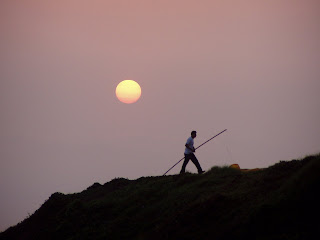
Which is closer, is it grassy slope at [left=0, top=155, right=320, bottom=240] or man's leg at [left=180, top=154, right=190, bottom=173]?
grassy slope at [left=0, top=155, right=320, bottom=240]

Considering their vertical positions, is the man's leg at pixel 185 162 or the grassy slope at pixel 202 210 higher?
the man's leg at pixel 185 162

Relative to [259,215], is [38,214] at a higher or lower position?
higher

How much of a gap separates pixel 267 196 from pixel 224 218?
71.6 inches

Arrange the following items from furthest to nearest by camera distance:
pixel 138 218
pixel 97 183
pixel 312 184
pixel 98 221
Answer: pixel 97 183, pixel 98 221, pixel 138 218, pixel 312 184

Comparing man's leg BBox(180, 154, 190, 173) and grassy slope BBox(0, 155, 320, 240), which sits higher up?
man's leg BBox(180, 154, 190, 173)

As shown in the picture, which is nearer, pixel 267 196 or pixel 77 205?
pixel 267 196

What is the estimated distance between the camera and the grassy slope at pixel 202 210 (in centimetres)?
1149

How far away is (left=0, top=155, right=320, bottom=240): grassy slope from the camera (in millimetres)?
11492

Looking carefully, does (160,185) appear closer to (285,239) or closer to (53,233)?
(53,233)

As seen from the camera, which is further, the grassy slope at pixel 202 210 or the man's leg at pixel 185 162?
the man's leg at pixel 185 162


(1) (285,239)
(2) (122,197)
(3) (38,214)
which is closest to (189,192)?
(2) (122,197)

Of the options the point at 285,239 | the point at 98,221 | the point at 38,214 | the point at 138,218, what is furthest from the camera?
the point at 38,214

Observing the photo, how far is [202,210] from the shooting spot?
14266 mm

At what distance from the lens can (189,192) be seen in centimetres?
1775
